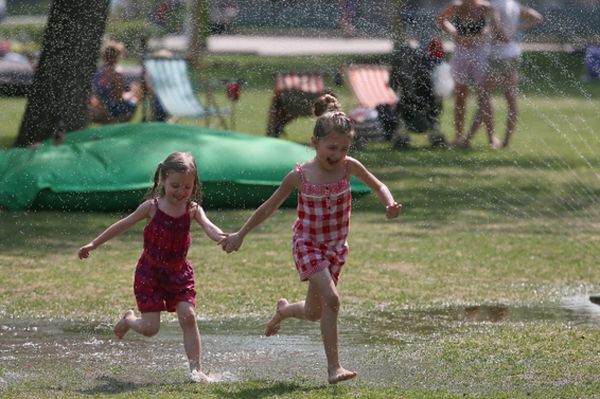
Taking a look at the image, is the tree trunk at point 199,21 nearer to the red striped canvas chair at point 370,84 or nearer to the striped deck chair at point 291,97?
the striped deck chair at point 291,97

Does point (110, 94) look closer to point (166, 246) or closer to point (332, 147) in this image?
point (166, 246)

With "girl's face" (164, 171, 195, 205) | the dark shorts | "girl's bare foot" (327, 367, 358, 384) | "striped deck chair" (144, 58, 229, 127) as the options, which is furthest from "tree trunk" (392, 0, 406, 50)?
"girl's bare foot" (327, 367, 358, 384)

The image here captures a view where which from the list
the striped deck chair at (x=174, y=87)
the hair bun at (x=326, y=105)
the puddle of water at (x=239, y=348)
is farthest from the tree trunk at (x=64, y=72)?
the hair bun at (x=326, y=105)

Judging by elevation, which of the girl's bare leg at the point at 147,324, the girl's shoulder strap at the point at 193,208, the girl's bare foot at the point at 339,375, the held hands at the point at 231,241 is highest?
the girl's shoulder strap at the point at 193,208

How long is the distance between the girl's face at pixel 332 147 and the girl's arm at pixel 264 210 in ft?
0.52

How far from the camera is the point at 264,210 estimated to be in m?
6.38

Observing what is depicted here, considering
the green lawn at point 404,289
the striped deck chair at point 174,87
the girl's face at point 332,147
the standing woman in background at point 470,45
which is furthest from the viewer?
the striped deck chair at point 174,87

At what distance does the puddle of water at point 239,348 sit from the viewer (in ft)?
20.4

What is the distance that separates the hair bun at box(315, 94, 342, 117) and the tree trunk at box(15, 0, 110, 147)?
6183 mm

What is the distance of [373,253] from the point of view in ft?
32.9

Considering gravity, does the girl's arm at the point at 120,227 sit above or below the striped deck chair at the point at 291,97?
above

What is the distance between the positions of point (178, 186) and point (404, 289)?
110 inches

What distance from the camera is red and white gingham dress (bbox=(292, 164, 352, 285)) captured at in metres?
6.28

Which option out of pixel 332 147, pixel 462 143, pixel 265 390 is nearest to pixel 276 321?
pixel 265 390
